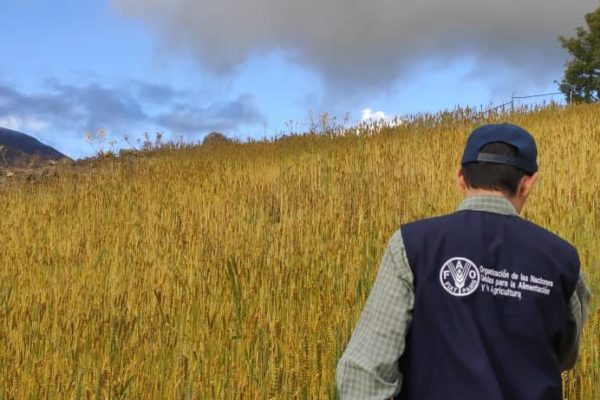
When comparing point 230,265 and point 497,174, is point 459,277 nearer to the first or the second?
point 497,174

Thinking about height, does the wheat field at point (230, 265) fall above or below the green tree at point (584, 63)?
below

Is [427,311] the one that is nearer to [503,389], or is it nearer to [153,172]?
[503,389]

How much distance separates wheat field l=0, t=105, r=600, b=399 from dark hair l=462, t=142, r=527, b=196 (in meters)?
1.07

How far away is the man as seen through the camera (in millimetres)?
1466

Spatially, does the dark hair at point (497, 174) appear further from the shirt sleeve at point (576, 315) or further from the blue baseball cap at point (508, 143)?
the shirt sleeve at point (576, 315)

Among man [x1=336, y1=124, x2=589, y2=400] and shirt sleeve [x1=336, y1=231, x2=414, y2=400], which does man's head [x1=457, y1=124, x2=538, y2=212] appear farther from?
shirt sleeve [x1=336, y1=231, x2=414, y2=400]

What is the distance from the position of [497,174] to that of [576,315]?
17.1 inches

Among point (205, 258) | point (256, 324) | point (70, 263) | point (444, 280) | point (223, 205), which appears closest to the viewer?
point (444, 280)

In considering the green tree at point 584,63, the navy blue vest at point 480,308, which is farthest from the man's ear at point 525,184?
the green tree at point 584,63

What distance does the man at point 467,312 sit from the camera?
4.81ft

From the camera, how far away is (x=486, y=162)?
1.62 metres

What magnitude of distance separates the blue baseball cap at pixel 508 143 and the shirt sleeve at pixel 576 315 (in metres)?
0.33

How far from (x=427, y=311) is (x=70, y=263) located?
14.1 feet

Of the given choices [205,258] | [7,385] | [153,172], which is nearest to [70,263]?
[205,258]
